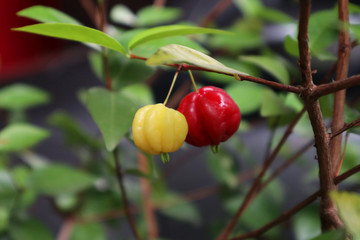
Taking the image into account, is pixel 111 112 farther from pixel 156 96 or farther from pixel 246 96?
pixel 156 96

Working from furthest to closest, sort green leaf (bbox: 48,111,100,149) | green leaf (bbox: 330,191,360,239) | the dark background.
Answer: the dark background → green leaf (bbox: 48,111,100,149) → green leaf (bbox: 330,191,360,239)

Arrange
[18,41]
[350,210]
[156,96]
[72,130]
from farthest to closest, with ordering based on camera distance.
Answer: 1. [18,41]
2. [156,96]
3. [72,130]
4. [350,210]

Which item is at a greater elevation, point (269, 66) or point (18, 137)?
point (269, 66)

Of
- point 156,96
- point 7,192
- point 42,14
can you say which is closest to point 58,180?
point 7,192

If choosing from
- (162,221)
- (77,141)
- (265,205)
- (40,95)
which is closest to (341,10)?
(265,205)

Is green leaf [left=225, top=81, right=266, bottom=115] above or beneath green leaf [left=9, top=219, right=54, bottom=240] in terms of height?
above

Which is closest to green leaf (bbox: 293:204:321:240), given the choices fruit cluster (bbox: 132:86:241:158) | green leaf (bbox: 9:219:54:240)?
fruit cluster (bbox: 132:86:241:158)

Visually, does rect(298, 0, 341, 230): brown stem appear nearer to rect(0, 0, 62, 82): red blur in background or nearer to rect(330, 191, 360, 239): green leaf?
rect(330, 191, 360, 239): green leaf

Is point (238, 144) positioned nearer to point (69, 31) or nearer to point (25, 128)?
point (25, 128)
